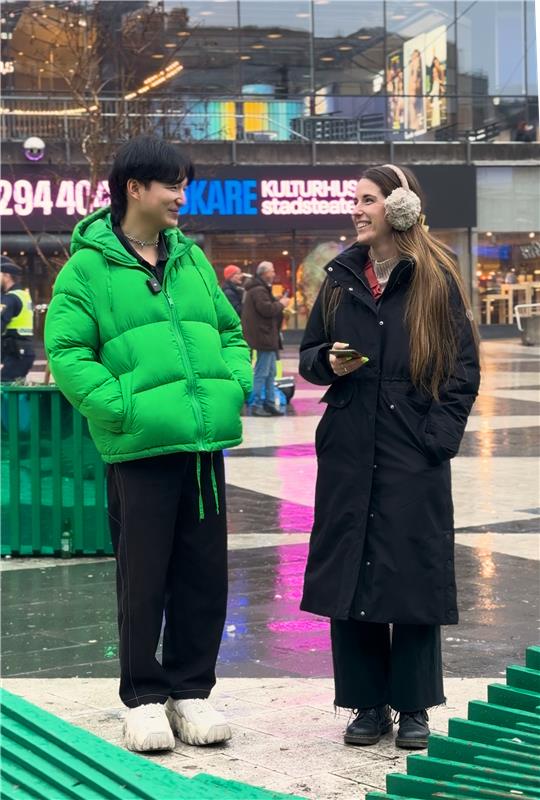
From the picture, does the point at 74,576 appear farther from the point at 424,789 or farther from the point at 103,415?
the point at 424,789

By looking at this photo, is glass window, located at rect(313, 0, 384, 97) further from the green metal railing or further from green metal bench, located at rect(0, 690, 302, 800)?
green metal bench, located at rect(0, 690, 302, 800)

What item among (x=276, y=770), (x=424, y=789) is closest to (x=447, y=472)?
(x=276, y=770)

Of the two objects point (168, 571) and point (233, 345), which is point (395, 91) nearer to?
point (233, 345)

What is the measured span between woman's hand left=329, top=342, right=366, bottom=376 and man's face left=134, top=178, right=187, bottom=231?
2.47 ft

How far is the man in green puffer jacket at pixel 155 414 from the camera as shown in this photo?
468 centimetres

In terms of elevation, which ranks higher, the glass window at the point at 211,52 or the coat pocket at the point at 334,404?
the glass window at the point at 211,52

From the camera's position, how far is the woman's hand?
4.72m

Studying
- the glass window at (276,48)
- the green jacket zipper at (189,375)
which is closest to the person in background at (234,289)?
the green jacket zipper at (189,375)

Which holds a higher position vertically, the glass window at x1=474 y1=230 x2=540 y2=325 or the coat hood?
the glass window at x1=474 y1=230 x2=540 y2=325

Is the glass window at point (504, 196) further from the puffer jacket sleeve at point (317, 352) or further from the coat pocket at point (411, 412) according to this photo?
the coat pocket at point (411, 412)

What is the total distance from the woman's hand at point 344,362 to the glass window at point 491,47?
34088 mm

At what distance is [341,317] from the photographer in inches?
195

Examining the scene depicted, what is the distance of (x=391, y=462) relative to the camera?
476 centimetres

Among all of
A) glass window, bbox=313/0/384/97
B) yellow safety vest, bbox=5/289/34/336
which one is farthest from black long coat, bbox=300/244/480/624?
glass window, bbox=313/0/384/97
